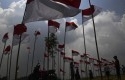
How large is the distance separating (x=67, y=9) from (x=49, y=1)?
115 cm

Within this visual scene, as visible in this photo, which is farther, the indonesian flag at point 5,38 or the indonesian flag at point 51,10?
the indonesian flag at point 5,38

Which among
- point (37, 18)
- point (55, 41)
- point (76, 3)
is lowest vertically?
point (37, 18)

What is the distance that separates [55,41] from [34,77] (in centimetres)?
3199

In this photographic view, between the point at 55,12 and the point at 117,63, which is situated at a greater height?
the point at 55,12

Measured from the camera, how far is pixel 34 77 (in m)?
21.9

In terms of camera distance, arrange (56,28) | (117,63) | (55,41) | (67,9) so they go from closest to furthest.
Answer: (67,9)
(117,63)
(56,28)
(55,41)

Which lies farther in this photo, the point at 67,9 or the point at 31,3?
the point at 31,3

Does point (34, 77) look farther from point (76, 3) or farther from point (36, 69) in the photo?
point (76, 3)

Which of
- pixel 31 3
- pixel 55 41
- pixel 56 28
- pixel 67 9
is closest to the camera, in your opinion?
pixel 67 9

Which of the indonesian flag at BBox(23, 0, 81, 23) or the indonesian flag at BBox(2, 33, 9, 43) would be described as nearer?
the indonesian flag at BBox(23, 0, 81, 23)

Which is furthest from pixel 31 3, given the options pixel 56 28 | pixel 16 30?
pixel 56 28

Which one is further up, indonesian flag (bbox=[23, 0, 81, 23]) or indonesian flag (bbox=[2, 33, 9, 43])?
indonesian flag (bbox=[2, 33, 9, 43])

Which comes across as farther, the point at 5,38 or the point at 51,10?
the point at 5,38

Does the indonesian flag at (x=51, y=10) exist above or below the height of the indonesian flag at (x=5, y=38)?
below
